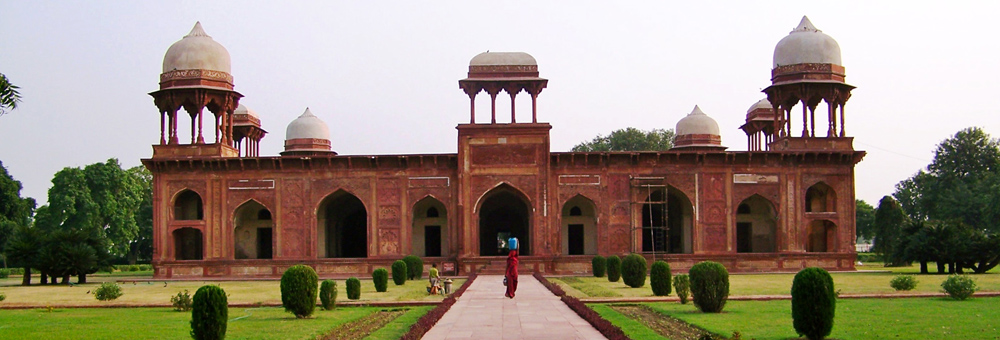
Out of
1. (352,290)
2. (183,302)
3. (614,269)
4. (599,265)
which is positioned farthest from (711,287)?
(599,265)

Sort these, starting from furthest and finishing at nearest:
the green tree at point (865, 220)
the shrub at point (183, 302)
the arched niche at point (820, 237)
Answer: the green tree at point (865, 220) → the arched niche at point (820, 237) → the shrub at point (183, 302)

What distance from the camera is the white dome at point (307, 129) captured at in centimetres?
3750

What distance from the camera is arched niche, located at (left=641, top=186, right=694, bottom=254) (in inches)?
1206

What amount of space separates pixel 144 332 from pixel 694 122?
27.7 meters

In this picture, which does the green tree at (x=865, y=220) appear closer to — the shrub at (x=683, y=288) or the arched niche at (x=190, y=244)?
the arched niche at (x=190, y=244)

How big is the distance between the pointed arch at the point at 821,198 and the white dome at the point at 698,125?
19.5 ft

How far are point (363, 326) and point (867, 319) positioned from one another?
6538mm

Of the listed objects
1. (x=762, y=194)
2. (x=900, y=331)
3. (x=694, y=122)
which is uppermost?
(x=694, y=122)

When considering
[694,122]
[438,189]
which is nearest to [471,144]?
[438,189]

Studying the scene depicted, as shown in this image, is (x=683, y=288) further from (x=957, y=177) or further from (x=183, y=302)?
(x=957, y=177)

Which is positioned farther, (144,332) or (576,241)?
(576,241)

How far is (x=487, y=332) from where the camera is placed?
11820mm

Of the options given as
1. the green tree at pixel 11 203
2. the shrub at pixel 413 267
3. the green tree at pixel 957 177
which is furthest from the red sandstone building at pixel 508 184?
the green tree at pixel 11 203

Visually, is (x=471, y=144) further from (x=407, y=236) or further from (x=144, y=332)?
(x=144, y=332)
